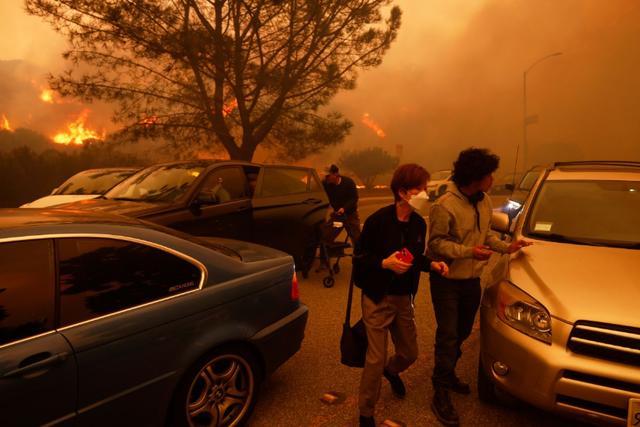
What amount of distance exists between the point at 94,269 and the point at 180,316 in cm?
47

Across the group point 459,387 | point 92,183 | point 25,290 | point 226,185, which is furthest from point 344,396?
point 92,183

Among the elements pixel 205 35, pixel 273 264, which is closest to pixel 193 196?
pixel 273 264

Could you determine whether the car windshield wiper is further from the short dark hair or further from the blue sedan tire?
the blue sedan tire

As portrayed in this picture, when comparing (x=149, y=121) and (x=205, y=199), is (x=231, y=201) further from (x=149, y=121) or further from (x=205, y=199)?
(x=149, y=121)

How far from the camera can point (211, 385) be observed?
2373 millimetres

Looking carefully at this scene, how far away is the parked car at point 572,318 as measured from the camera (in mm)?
2053

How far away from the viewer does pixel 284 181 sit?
20.2 feet

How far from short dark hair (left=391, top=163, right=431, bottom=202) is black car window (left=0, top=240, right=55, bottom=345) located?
1.78 meters

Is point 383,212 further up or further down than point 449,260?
further up

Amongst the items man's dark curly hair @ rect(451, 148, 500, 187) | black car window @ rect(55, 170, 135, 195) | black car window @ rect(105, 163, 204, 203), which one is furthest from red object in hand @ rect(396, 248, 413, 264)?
black car window @ rect(55, 170, 135, 195)

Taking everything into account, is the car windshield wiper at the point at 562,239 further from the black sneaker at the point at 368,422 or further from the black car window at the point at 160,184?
the black car window at the point at 160,184

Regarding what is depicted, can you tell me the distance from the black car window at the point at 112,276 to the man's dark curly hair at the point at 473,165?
1728 millimetres

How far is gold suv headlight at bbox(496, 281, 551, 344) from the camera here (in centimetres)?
227

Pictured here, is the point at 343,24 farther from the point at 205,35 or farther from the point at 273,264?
the point at 273,264
